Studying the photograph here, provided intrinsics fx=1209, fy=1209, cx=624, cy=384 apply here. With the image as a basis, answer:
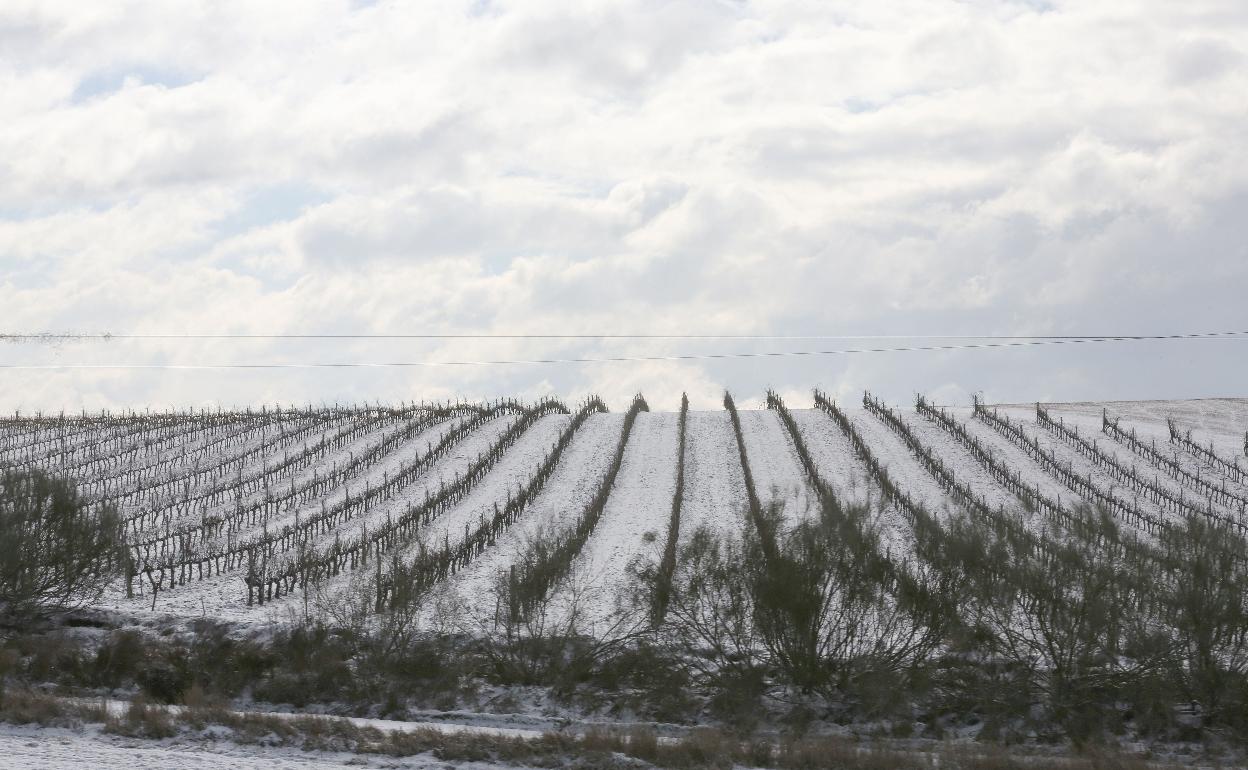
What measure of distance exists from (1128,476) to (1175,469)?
9.49 feet

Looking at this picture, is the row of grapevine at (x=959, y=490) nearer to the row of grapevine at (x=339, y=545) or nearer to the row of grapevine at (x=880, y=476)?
the row of grapevine at (x=880, y=476)

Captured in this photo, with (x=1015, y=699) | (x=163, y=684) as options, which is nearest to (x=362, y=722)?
(x=163, y=684)

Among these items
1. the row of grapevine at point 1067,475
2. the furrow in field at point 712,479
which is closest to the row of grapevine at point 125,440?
the furrow in field at point 712,479

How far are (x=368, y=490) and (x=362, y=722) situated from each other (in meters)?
23.8

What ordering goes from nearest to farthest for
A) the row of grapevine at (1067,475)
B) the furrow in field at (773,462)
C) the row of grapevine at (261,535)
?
the row of grapevine at (261,535) → the row of grapevine at (1067,475) → the furrow in field at (773,462)

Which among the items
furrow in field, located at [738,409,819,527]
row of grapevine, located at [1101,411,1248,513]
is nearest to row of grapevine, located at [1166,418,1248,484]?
row of grapevine, located at [1101,411,1248,513]

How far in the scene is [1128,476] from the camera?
178ft

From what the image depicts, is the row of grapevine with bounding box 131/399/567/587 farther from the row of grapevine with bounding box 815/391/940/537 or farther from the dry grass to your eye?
the row of grapevine with bounding box 815/391/940/537

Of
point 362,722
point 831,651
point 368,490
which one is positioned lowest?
point 362,722

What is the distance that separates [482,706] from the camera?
2938 cm

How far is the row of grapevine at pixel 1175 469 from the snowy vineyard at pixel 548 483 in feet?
0.68

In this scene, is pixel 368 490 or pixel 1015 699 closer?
pixel 1015 699

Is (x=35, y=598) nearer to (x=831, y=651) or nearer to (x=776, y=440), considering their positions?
(x=831, y=651)

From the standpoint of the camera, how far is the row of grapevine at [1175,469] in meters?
50.8
